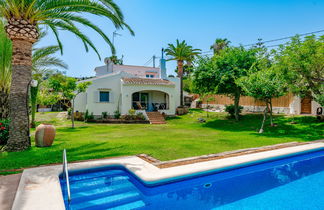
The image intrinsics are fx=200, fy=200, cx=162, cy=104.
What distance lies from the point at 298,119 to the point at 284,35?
13.3 meters

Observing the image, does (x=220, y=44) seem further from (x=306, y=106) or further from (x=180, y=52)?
(x=306, y=106)

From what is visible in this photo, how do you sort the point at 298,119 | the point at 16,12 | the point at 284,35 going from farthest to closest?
the point at 284,35 → the point at 298,119 → the point at 16,12

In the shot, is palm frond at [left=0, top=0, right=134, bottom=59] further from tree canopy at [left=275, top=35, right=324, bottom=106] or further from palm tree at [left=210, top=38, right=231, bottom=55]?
palm tree at [left=210, top=38, right=231, bottom=55]

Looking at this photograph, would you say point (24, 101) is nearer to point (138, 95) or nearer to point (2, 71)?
point (2, 71)

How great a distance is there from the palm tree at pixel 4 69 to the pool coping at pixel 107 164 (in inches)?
319

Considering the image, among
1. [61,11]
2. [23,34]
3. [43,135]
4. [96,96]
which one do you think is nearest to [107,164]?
[43,135]

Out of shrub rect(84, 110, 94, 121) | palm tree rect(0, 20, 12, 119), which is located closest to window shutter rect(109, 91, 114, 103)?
shrub rect(84, 110, 94, 121)

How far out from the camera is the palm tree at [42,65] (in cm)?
1598

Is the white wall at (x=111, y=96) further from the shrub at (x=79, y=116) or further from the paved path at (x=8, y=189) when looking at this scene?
the paved path at (x=8, y=189)

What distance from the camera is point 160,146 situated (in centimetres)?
962

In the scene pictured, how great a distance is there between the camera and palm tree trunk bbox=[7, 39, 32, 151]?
8406 mm

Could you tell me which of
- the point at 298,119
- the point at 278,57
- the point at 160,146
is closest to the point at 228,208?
the point at 160,146

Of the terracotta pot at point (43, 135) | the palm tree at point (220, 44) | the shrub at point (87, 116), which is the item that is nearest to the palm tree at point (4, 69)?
the terracotta pot at point (43, 135)

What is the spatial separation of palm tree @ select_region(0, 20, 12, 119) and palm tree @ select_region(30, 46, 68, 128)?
362 centimetres
